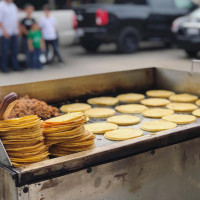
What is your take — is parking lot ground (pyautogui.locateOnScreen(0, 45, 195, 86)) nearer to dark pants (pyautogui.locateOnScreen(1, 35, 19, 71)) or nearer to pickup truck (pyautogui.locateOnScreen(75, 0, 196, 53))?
dark pants (pyautogui.locateOnScreen(1, 35, 19, 71))

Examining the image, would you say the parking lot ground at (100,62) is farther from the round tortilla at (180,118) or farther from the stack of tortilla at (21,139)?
the stack of tortilla at (21,139)

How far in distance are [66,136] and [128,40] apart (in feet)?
39.0

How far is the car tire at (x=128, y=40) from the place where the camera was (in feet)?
46.5

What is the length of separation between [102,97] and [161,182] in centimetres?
190

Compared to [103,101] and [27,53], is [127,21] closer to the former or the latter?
[27,53]

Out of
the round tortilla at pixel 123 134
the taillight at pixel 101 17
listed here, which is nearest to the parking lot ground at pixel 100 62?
the taillight at pixel 101 17

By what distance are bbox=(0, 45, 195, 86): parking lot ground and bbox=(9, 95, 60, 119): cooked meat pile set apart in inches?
198

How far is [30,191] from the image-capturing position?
263 centimetres

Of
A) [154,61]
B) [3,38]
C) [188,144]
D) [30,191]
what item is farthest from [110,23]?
[30,191]

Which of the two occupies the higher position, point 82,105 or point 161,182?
point 82,105

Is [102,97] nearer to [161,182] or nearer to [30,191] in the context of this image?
[161,182]

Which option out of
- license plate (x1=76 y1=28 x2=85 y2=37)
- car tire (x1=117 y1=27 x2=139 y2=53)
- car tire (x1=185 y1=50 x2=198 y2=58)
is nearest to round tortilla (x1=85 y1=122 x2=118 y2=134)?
car tire (x1=185 y1=50 x2=198 y2=58)

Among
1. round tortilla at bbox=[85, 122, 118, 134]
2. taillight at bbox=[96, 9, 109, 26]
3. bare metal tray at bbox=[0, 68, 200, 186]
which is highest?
taillight at bbox=[96, 9, 109, 26]

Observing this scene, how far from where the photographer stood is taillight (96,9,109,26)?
13586 mm
